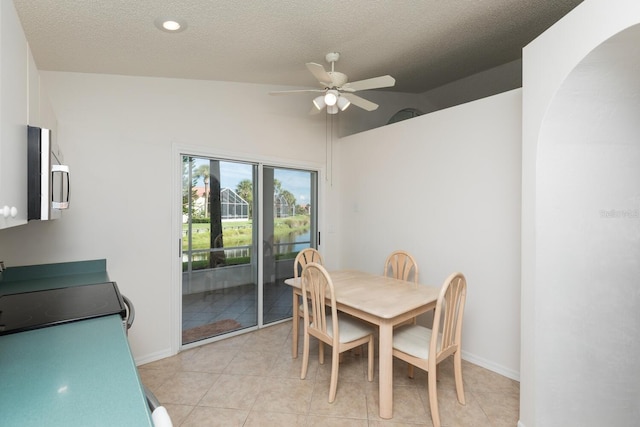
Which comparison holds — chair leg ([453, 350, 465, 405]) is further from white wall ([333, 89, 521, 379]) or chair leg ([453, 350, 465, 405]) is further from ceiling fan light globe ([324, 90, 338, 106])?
ceiling fan light globe ([324, 90, 338, 106])

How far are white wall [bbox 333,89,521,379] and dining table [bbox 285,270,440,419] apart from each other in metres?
0.60

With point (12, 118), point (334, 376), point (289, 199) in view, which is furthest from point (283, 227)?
point (12, 118)

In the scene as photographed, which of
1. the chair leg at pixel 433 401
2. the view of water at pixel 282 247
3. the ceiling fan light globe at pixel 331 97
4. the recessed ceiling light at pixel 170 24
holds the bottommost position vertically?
the chair leg at pixel 433 401

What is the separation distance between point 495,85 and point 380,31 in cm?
219

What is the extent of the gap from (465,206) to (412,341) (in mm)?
1363

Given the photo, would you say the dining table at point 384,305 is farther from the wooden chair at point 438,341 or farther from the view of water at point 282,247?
the view of water at point 282,247

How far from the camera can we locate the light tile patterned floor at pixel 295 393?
2.07 meters

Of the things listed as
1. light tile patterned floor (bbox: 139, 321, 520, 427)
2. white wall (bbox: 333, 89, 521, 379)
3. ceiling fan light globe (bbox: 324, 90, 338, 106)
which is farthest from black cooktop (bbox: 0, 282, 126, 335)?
white wall (bbox: 333, 89, 521, 379)

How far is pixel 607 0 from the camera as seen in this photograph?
54.2 inches

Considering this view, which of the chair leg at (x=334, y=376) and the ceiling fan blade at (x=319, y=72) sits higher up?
the ceiling fan blade at (x=319, y=72)

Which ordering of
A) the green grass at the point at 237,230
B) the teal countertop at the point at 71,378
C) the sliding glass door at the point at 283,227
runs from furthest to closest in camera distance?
the sliding glass door at the point at 283,227, the green grass at the point at 237,230, the teal countertop at the point at 71,378

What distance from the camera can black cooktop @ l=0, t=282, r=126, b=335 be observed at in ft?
4.40

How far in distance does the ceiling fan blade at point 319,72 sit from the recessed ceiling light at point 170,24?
818 mm

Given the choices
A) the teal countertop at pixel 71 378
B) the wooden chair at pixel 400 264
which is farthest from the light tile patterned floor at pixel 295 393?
the teal countertop at pixel 71 378
